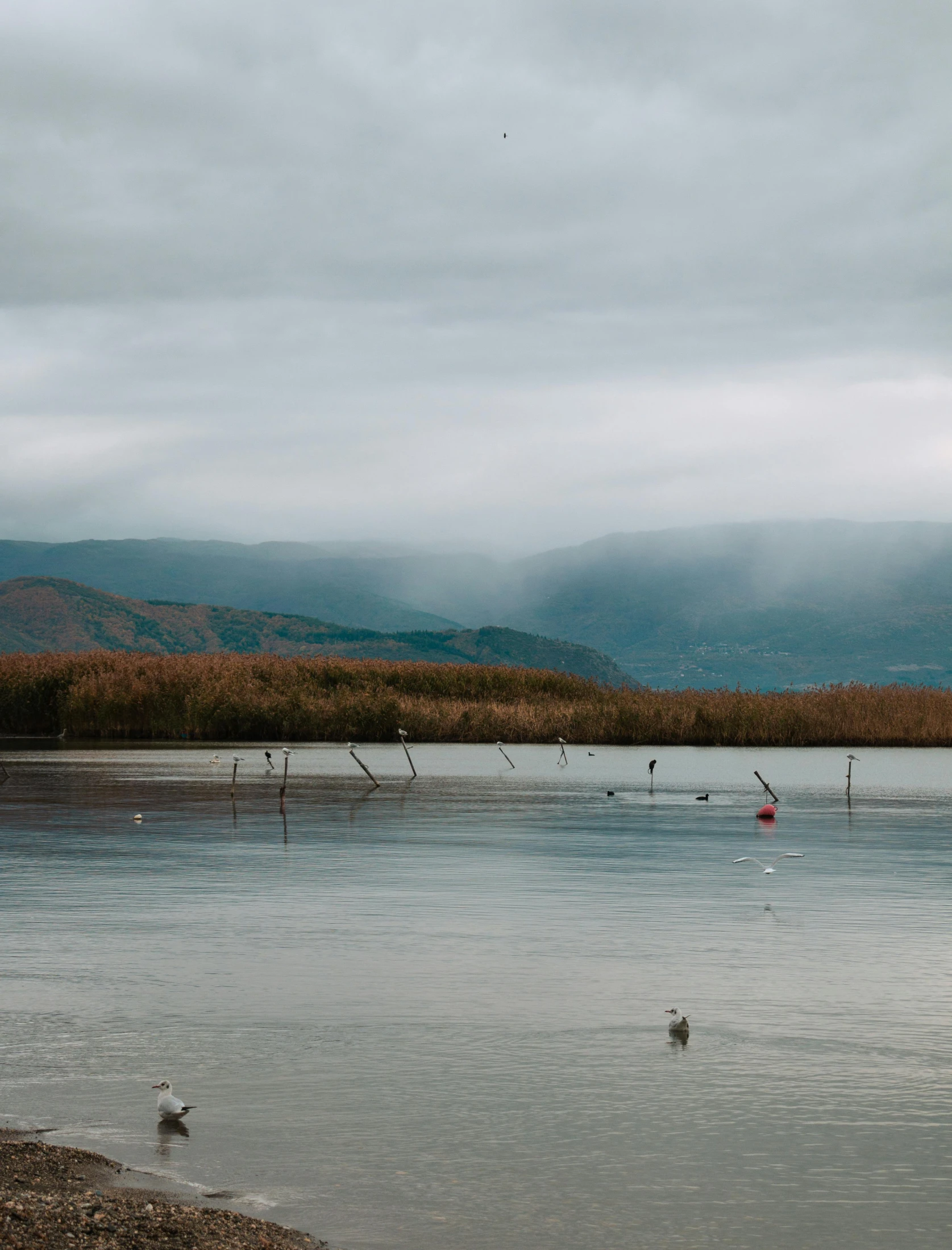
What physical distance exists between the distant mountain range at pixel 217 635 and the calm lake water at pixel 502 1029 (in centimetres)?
13597

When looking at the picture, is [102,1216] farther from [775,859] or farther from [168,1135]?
[775,859]

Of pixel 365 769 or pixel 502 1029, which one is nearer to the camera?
pixel 502 1029

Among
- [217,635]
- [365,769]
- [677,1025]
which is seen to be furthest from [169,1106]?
[217,635]

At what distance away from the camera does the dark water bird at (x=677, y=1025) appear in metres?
9.55

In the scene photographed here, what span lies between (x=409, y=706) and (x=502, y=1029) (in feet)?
126

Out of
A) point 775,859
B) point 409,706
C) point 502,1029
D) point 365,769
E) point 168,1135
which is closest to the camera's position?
point 168,1135

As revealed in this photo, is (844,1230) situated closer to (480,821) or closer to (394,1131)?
(394,1131)

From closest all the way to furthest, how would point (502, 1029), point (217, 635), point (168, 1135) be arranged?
1. point (168, 1135)
2. point (502, 1029)
3. point (217, 635)

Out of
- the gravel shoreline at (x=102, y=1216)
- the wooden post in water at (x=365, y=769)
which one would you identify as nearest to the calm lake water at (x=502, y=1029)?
the gravel shoreline at (x=102, y=1216)

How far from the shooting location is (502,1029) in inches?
386

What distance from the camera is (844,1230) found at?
20.8 feet

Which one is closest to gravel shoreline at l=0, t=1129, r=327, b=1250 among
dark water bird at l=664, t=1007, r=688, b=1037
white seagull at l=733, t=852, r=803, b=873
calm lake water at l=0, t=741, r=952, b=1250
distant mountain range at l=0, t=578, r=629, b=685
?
calm lake water at l=0, t=741, r=952, b=1250

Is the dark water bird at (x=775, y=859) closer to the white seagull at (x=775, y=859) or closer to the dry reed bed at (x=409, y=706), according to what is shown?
the white seagull at (x=775, y=859)

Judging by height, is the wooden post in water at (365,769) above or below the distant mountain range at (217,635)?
below
